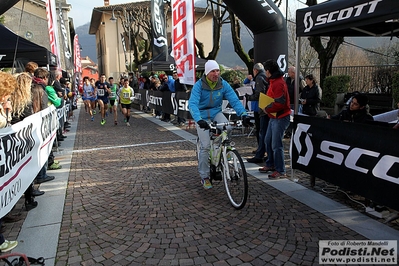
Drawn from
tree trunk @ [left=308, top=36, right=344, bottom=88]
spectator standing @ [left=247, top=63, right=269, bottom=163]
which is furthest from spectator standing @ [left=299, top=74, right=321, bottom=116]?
tree trunk @ [left=308, top=36, right=344, bottom=88]

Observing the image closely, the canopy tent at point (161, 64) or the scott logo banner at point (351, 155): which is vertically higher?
the canopy tent at point (161, 64)

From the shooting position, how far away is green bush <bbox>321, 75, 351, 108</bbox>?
1267cm

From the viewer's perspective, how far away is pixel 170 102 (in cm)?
1287

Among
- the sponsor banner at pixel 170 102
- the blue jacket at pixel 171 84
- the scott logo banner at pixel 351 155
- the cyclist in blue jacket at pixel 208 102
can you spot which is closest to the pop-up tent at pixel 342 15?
the scott logo banner at pixel 351 155

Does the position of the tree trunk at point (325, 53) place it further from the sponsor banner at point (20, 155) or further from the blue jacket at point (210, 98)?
the sponsor banner at point (20, 155)

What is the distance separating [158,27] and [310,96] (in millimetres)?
8144

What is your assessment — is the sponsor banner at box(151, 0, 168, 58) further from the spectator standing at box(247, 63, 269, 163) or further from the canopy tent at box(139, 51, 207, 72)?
the spectator standing at box(247, 63, 269, 163)

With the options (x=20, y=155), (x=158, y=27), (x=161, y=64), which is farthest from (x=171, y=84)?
(x=20, y=155)

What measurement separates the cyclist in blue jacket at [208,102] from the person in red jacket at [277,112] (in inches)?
27.1

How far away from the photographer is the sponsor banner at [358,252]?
3197mm

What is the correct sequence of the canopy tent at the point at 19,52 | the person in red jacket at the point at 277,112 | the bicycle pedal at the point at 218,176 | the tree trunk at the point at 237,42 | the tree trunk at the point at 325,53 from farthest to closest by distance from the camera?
1. the tree trunk at the point at 237,42
2. the tree trunk at the point at 325,53
3. the canopy tent at the point at 19,52
4. the person in red jacket at the point at 277,112
5. the bicycle pedal at the point at 218,176

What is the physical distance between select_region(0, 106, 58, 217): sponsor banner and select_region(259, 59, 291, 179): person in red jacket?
3.56 meters

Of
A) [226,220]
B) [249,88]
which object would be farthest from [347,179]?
[249,88]

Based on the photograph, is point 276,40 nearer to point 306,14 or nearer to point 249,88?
point 249,88
